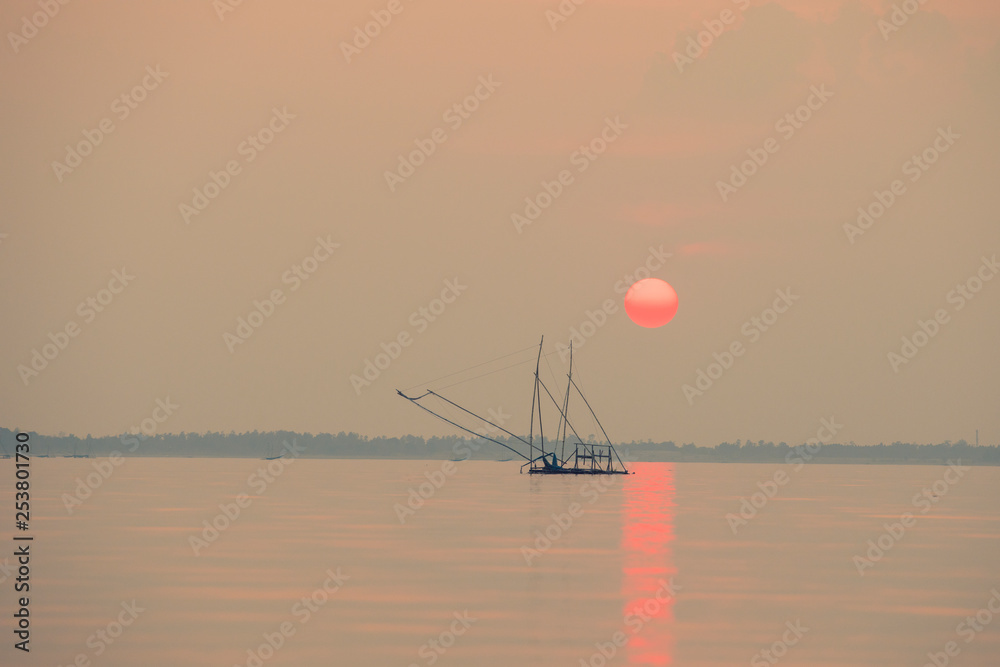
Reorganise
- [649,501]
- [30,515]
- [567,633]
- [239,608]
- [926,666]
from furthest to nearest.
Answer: [649,501]
[30,515]
[239,608]
[567,633]
[926,666]

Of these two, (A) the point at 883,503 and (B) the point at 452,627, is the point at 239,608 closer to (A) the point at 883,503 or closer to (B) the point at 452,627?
(B) the point at 452,627

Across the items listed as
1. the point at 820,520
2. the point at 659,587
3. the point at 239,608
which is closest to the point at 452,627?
the point at 239,608

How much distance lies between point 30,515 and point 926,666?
51.4 metres

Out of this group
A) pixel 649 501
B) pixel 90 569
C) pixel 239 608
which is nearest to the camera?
pixel 239 608

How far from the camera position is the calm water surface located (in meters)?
24.8

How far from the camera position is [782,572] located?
38.6m

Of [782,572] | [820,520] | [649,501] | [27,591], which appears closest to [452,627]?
[27,591]

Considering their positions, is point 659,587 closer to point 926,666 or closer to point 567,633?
point 567,633

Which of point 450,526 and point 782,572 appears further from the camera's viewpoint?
point 450,526

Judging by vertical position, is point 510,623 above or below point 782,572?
below

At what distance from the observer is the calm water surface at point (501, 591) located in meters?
24.8

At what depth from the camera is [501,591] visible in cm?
3306

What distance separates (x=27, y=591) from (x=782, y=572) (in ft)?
73.9

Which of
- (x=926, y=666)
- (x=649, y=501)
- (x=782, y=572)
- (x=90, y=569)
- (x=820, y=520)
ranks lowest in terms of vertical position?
(x=90, y=569)
